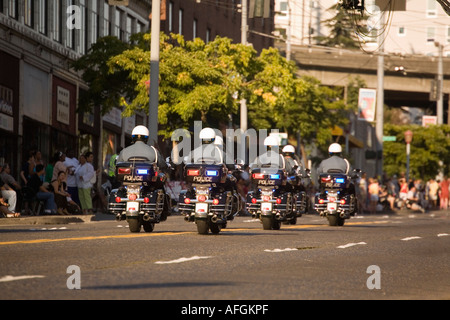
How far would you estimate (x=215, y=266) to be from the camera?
13.8 meters

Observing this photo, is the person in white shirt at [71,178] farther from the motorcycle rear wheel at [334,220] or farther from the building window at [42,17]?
the building window at [42,17]

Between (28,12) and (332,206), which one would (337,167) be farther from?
(28,12)

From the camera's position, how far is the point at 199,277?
1223 centimetres

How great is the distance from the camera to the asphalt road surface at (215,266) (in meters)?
10.9

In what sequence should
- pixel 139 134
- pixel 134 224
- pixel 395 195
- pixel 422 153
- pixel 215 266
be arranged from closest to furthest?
pixel 215 266, pixel 134 224, pixel 139 134, pixel 395 195, pixel 422 153

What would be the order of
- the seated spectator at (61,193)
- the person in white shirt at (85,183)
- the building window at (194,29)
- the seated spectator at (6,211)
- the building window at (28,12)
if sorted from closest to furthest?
the seated spectator at (6,211) < the seated spectator at (61,193) < the person in white shirt at (85,183) < the building window at (28,12) < the building window at (194,29)

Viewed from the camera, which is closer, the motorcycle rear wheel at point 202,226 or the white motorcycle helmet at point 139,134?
the motorcycle rear wheel at point 202,226

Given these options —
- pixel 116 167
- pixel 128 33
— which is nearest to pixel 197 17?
pixel 128 33

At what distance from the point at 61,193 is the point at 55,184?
0.93ft

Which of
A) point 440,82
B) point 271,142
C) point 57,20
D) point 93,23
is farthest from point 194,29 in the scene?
point 271,142

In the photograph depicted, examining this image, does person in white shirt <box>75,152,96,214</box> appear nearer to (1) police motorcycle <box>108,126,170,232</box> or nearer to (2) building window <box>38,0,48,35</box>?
(2) building window <box>38,0,48,35</box>

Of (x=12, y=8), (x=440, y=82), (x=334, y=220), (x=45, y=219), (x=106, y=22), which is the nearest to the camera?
(x=45, y=219)

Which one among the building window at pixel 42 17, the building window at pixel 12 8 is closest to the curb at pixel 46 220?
the building window at pixel 12 8

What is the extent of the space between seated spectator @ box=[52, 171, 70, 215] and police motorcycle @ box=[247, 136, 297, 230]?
6.72 metres
